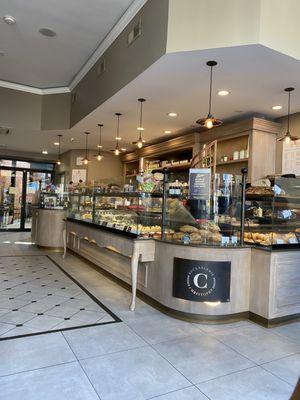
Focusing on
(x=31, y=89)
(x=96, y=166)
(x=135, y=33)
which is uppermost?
(x=31, y=89)

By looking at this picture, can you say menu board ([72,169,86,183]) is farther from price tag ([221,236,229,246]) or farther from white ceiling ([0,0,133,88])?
price tag ([221,236,229,246])

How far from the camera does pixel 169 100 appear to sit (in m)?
5.29

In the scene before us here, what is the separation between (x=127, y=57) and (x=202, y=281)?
11.5 feet

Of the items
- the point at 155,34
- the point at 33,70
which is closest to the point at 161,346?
the point at 155,34

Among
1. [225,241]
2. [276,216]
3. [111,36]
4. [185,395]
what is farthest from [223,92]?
[185,395]

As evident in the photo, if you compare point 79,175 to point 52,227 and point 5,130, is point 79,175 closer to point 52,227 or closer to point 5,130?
point 5,130

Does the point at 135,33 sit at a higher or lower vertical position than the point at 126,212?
higher

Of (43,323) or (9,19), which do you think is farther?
(9,19)

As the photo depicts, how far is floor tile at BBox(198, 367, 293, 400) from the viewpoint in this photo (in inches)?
84.1

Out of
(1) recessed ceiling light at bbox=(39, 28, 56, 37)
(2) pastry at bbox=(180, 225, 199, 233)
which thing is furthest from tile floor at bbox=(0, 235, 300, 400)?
(1) recessed ceiling light at bbox=(39, 28, 56, 37)

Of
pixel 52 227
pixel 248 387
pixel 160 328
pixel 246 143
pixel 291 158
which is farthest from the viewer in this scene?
pixel 52 227

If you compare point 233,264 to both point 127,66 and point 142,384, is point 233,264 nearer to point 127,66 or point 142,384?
point 142,384

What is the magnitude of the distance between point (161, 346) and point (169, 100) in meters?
3.93

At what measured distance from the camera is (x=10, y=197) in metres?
11.8
